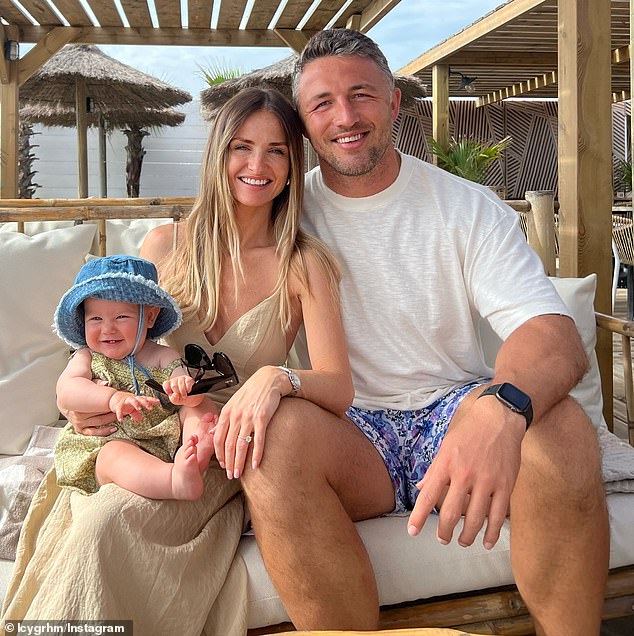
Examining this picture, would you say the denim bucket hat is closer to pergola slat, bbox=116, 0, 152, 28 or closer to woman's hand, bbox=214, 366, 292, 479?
woman's hand, bbox=214, 366, 292, 479

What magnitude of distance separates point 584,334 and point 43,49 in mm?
5208

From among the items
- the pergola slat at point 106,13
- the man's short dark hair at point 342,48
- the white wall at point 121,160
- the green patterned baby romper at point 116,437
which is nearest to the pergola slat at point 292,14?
the pergola slat at point 106,13

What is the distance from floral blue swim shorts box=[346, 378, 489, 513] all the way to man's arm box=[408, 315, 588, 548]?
0.32 metres

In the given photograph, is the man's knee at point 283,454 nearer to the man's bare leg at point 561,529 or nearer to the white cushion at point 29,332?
the man's bare leg at point 561,529

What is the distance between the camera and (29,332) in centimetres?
234

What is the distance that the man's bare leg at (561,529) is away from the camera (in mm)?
1574

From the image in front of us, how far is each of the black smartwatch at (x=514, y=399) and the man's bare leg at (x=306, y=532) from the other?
39 centimetres

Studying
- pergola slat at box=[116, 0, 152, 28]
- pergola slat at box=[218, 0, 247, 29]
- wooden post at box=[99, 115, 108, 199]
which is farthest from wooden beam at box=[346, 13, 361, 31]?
wooden post at box=[99, 115, 108, 199]

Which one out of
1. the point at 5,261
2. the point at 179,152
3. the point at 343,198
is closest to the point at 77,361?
the point at 5,261

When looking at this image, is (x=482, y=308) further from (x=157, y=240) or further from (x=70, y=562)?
(x=70, y=562)

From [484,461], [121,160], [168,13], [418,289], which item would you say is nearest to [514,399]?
[484,461]

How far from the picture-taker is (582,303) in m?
2.49

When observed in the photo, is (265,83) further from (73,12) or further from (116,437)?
(116,437)

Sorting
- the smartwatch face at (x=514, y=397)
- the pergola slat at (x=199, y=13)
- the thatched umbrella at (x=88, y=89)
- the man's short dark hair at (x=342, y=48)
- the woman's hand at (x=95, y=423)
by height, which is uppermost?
the thatched umbrella at (x=88, y=89)
